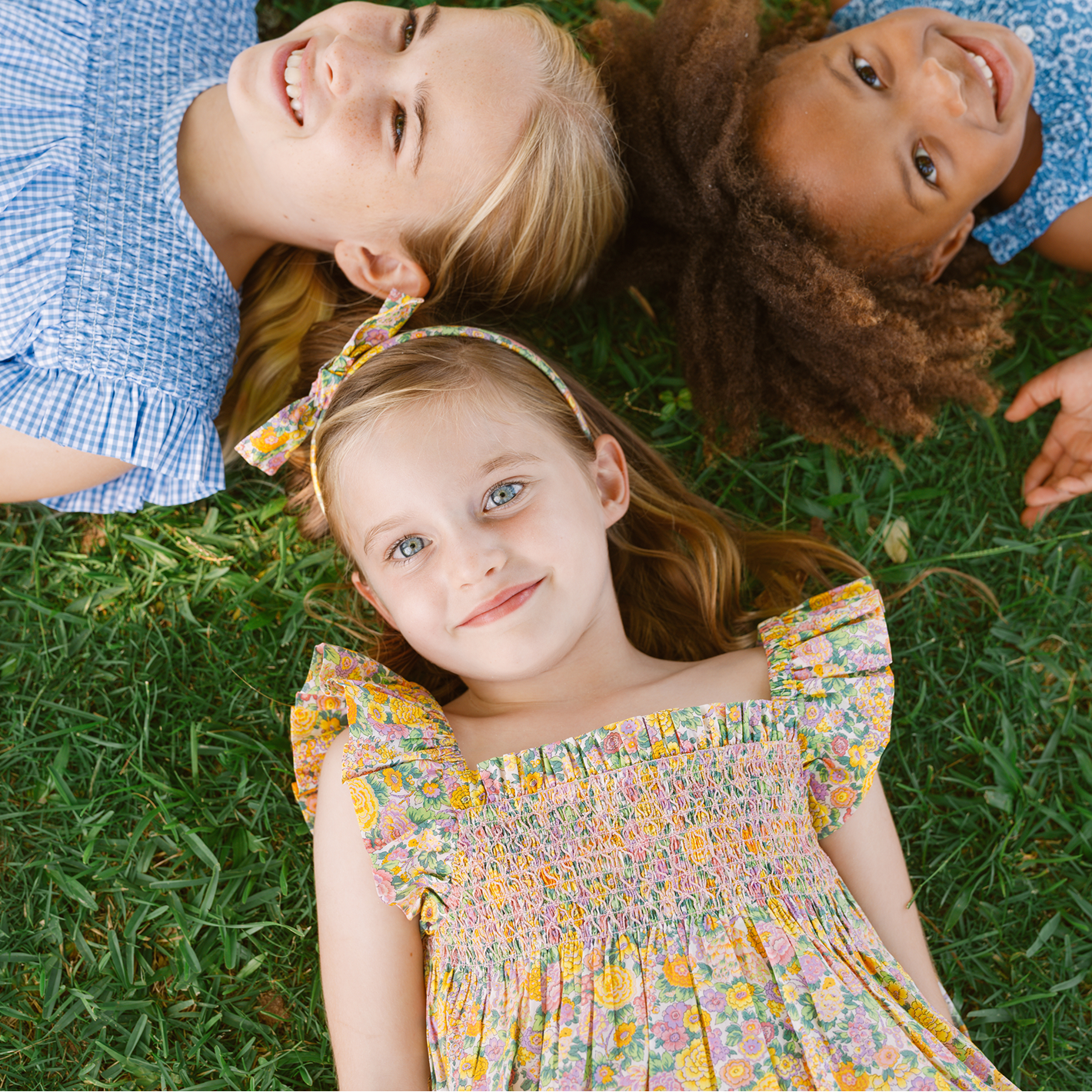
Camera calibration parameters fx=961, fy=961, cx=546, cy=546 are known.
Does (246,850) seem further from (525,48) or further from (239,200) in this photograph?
(525,48)

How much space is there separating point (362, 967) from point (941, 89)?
8.08 feet

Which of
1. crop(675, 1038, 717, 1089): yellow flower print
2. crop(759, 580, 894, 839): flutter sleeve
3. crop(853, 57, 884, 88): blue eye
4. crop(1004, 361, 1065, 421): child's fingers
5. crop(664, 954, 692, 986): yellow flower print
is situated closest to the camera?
crop(675, 1038, 717, 1089): yellow flower print

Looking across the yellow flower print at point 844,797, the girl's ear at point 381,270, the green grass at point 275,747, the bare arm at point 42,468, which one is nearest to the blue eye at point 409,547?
the green grass at point 275,747

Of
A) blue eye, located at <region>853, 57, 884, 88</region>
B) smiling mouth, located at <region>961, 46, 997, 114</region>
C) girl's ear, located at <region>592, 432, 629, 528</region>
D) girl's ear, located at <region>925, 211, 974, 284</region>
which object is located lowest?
girl's ear, located at <region>592, 432, 629, 528</region>

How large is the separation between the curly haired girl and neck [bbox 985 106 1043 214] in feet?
0.12

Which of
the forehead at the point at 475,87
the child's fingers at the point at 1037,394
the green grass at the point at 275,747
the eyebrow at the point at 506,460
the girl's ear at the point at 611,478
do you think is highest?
the forehead at the point at 475,87

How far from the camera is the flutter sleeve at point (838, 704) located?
2234 millimetres

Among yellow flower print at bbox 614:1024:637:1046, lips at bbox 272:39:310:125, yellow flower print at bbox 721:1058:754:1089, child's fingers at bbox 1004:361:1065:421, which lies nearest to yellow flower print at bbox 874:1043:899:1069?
yellow flower print at bbox 721:1058:754:1089

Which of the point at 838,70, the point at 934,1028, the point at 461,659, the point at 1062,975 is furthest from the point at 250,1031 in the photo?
the point at 838,70

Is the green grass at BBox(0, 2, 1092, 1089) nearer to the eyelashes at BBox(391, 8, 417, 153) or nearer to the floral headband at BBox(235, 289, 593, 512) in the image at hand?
the floral headband at BBox(235, 289, 593, 512)

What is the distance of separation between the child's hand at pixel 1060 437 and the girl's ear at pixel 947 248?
0.43 meters

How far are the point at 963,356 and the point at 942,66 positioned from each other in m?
0.74

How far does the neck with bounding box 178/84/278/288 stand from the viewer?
8.43ft

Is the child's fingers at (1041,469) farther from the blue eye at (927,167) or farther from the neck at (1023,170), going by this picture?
the blue eye at (927,167)
